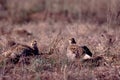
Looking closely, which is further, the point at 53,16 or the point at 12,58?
the point at 53,16

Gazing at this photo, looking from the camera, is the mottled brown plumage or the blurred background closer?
the mottled brown plumage

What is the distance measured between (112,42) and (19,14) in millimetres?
10825

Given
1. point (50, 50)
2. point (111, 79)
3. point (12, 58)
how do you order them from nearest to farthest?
point (111, 79) → point (12, 58) → point (50, 50)

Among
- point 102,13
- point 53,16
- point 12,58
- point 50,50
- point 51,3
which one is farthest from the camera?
point 51,3

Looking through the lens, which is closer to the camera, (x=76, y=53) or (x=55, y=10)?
(x=76, y=53)

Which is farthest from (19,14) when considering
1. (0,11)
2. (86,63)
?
(86,63)

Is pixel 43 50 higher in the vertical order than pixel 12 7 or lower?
lower

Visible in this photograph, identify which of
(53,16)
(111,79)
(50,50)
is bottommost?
(111,79)

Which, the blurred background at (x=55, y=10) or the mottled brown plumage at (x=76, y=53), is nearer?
the mottled brown plumage at (x=76, y=53)

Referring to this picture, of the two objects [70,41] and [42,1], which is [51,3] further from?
[70,41]

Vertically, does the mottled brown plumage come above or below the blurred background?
below

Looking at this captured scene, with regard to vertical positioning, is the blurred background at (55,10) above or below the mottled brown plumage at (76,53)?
above

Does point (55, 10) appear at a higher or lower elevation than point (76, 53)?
higher

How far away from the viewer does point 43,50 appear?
31.1 feet
